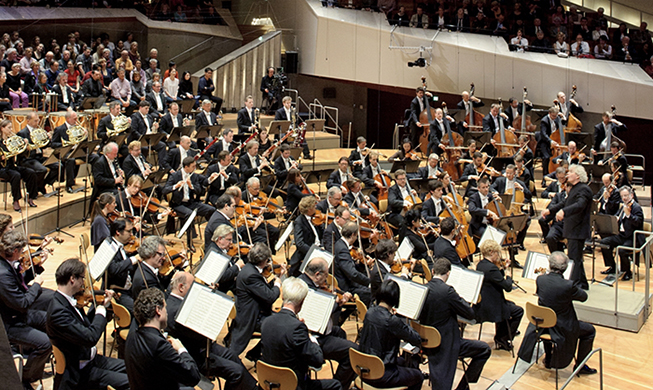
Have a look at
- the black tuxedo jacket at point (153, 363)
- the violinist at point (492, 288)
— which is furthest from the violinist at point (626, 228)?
the black tuxedo jacket at point (153, 363)

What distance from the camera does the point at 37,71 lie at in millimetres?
11461

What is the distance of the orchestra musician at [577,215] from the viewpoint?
7.34 meters

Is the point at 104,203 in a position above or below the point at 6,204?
above

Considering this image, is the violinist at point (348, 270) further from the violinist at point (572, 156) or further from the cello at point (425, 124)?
the cello at point (425, 124)

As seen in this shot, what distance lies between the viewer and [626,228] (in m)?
8.41

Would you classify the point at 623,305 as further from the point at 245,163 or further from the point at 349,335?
the point at 245,163

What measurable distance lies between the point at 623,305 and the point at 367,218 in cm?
300

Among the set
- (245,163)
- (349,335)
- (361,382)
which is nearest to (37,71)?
(245,163)

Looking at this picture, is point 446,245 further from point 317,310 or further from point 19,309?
point 19,309

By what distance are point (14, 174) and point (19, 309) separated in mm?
4243

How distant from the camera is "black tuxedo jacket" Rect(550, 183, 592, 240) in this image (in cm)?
733

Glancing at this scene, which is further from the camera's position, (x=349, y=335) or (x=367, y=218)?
(x=367, y=218)

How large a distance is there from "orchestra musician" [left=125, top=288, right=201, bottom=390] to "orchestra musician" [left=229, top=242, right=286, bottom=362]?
4.82ft

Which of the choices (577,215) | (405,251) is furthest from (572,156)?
(405,251)
